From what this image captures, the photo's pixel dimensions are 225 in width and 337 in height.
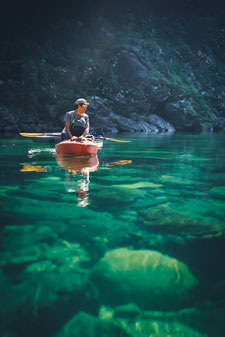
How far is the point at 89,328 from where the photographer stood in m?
1.53

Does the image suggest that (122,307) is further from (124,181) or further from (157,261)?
(124,181)

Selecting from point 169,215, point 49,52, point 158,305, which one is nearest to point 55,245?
point 158,305

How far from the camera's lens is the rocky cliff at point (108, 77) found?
36719mm

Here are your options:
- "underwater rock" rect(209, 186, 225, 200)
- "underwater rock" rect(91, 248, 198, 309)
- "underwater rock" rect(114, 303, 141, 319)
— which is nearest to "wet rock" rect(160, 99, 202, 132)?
"underwater rock" rect(209, 186, 225, 200)

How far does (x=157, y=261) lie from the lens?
7.23 feet

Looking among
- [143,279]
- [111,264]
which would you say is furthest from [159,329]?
[111,264]

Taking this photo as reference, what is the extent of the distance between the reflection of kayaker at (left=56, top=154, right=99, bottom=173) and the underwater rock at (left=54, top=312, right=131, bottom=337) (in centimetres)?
487

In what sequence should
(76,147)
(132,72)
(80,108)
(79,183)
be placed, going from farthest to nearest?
(132,72), (80,108), (76,147), (79,183)

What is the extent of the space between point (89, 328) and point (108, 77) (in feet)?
146

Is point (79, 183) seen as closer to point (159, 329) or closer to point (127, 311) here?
point (127, 311)

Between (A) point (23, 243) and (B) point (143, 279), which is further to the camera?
(A) point (23, 243)

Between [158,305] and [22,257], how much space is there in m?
1.36

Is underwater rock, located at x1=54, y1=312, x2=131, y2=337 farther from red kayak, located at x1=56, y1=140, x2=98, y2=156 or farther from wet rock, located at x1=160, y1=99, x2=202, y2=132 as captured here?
wet rock, located at x1=160, y1=99, x2=202, y2=132

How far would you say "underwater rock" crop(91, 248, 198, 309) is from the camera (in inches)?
69.5
